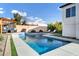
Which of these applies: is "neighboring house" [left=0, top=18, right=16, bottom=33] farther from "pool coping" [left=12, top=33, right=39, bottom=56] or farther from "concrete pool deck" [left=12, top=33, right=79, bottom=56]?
"concrete pool deck" [left=12, top=33, right=79, bottom=56]

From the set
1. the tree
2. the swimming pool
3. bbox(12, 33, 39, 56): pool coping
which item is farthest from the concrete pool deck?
the tree

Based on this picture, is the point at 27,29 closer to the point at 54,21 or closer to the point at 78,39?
the point at 54,21

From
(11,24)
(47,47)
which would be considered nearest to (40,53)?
(47,47)

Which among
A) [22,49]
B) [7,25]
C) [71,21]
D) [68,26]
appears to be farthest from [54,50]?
[7,25]

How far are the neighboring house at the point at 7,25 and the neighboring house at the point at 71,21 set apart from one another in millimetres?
1901

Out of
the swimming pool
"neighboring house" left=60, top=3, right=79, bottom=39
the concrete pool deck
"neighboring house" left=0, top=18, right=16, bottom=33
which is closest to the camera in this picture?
the concrete pool deck

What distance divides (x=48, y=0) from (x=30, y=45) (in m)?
1.73

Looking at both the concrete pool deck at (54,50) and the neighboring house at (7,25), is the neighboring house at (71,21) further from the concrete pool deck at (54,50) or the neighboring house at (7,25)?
the neighboring house at (7,25)

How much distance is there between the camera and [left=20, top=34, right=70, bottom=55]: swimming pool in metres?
7.12

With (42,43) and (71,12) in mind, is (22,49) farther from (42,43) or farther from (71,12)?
(71,12)

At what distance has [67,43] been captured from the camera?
7355 mm

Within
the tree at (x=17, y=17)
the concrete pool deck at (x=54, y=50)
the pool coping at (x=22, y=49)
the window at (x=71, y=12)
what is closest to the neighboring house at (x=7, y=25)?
the tree at (x=17, y=17)

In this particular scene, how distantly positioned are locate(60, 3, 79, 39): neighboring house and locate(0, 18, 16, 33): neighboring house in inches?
74.9

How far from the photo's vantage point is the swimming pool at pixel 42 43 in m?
7.12
